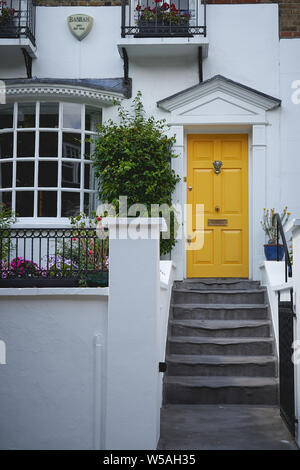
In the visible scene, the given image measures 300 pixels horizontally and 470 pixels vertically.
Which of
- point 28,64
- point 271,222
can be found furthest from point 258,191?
point 28,64

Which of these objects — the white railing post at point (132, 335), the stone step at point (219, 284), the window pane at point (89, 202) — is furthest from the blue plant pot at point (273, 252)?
the white railing post at point (132, 335)

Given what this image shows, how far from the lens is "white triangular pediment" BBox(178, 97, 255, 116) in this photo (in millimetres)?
8266

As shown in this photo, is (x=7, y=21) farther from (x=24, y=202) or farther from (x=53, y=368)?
(x=53, y=368)

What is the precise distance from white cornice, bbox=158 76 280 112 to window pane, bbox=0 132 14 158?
7.91ft

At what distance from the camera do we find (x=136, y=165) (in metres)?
7.90

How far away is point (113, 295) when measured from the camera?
4.46 metres

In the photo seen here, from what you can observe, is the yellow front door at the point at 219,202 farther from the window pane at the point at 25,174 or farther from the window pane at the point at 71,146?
the window pane at the point at 25,174

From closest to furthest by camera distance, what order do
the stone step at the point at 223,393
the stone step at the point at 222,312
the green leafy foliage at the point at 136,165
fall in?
the stone step at the point at 223,393, the stone step at the point at 222,312, the green leafy foliage at the point at 136,165

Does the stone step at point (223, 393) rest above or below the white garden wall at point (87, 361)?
below

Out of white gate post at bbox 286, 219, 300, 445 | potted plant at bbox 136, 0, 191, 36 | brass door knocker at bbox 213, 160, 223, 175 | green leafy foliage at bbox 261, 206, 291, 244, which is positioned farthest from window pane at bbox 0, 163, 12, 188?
white gate post at bbox 286, 219, 300, 445

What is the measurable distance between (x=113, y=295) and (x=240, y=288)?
3.67m

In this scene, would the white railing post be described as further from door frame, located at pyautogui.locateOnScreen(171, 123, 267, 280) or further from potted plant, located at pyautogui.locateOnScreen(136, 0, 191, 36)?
potted plant, located at pyautogui.locateOnScreen(136, 0, 191, 36)

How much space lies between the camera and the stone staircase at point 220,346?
19.1ft

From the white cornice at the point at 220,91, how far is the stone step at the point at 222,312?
10.3 ft
